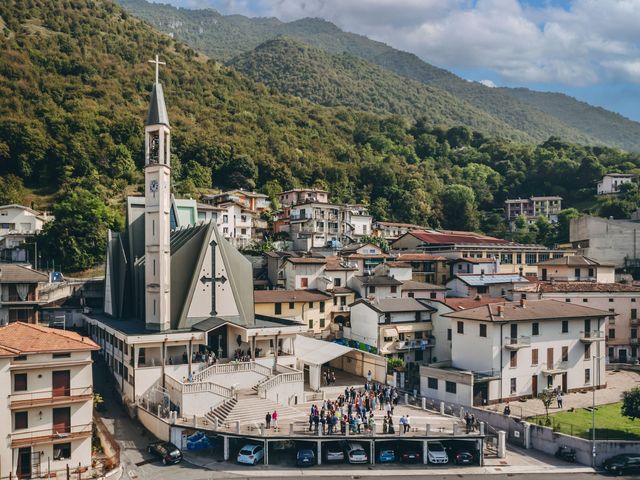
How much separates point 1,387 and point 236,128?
9626 centimetres

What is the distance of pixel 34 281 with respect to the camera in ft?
155

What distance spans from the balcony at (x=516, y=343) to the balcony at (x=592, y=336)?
18.3ft

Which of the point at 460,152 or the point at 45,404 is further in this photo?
the point at 460,152

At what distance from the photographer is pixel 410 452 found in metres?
33.0

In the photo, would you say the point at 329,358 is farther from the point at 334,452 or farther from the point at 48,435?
the point at 48,435

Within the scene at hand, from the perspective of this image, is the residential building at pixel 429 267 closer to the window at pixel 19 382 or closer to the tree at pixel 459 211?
the tree at pixel 459 211

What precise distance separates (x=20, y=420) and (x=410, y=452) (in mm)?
19077

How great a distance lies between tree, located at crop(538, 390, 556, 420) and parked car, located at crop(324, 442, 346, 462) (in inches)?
540

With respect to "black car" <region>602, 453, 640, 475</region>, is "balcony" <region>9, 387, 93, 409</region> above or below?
above

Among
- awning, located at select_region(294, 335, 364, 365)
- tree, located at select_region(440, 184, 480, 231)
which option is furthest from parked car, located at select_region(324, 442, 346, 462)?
tree, located at select_region(440, 184, 480, 231)

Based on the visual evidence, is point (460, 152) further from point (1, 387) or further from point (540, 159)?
point (1, 387)

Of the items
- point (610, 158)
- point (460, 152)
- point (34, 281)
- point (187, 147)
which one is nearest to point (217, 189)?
point (187, 147)

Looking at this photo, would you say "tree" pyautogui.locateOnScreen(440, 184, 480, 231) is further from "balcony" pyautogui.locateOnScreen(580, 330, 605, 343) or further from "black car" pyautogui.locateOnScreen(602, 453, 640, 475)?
"black car" pyautogui.locateOnScreen(602, 453, 640, 475)

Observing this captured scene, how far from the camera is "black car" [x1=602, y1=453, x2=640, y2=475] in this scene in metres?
32.6
